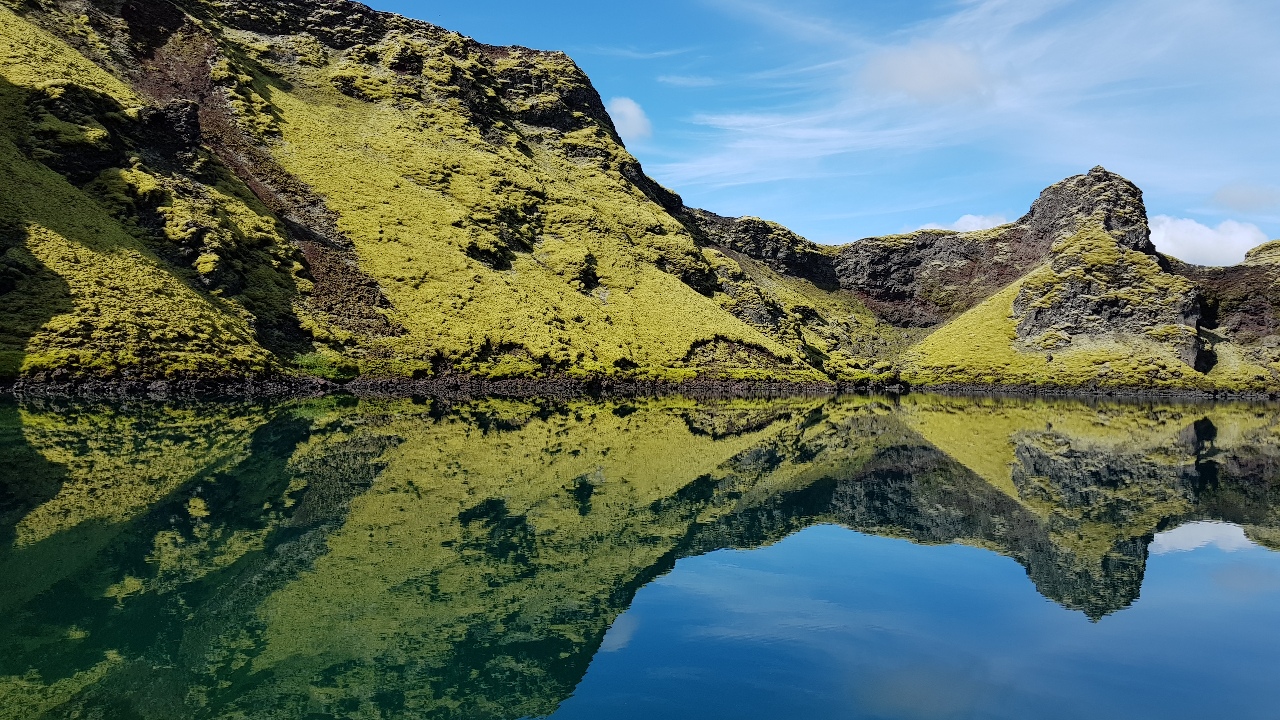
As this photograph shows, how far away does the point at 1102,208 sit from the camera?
166875 mm

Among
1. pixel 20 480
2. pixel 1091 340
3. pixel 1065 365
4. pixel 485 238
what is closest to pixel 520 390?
pixel 485 238

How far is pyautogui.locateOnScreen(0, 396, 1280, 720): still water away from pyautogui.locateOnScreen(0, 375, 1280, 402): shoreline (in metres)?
21.5

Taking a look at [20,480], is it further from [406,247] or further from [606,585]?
[406,247]

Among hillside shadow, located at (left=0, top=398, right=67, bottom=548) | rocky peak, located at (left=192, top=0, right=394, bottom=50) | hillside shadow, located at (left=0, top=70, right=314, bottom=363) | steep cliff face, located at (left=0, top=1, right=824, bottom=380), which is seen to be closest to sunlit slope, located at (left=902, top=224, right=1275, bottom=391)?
steep cliff face, located at (left=0, top=1, right=824, bottom=380)

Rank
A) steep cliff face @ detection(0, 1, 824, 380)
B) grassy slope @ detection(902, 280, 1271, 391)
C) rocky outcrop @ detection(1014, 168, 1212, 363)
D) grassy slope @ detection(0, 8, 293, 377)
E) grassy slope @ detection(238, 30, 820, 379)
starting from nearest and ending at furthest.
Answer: grassy slope @ detection(0, 8, 293, 377), steep cliff face @ detection(0, 1, 824, 380), grassy slope @ detection(238, 30, 820, 379), grassy slope @ detection(902, 280, 1271, 391), rocky outcrop @ detection(1014, 168, 1212, 363)

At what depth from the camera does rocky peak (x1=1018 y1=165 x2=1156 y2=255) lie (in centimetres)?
16288

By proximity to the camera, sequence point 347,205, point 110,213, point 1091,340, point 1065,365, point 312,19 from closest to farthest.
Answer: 1. point 110,213
2. point 347,205
3. point 312,19
4. point 1065,365
5. point 1091,340

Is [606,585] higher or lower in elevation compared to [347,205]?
lower

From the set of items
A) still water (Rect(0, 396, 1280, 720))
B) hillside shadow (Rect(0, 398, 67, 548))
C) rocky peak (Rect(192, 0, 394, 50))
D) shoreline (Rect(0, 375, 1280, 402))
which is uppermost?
rocky peak (Rect(192, 0, 394, 50))

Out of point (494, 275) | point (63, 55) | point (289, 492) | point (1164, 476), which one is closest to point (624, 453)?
point (289, 492)

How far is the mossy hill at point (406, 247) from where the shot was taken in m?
69.1

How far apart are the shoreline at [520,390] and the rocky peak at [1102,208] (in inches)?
1722

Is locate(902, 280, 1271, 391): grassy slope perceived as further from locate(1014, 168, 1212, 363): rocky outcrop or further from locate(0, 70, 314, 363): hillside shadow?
locate(0, 70, 314, 363): hillside shadow

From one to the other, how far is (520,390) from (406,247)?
106 ft
